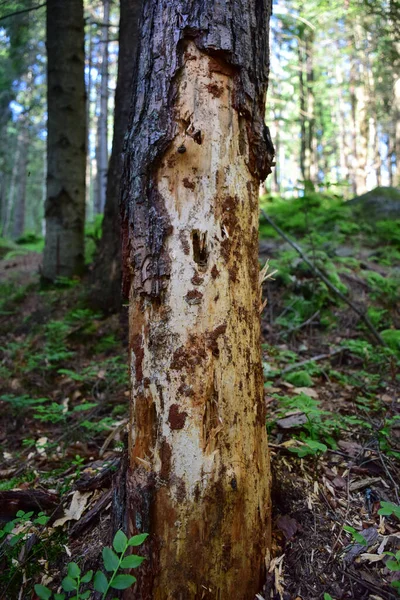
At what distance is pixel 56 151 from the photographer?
6141 millimetres

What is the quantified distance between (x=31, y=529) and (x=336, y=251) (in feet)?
19.2

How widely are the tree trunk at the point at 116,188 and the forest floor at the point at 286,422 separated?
0.31m

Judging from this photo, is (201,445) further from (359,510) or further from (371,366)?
(371,366)

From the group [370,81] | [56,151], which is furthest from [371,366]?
[370,81]

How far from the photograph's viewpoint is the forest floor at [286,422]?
1757 mm

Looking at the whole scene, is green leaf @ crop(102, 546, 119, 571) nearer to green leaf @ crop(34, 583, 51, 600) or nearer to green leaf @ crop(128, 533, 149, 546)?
green leaf @ crop(128, 533, 149, 546)

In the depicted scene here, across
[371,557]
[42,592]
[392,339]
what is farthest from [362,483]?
[392,339]

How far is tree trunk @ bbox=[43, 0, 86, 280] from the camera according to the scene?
604 centimetres

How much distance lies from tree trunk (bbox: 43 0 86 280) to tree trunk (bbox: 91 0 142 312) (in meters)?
1.13

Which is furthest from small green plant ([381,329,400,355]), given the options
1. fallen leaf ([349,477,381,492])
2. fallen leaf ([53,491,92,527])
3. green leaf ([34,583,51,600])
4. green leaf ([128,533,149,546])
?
green leaf ([34,583,51,600])

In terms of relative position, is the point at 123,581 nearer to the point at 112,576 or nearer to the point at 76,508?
the point at 112,576

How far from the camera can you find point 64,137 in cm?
614

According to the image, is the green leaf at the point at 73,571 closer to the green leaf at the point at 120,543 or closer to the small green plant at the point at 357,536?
the green leaf at the point at 120,543

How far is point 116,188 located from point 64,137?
5.71 ft
